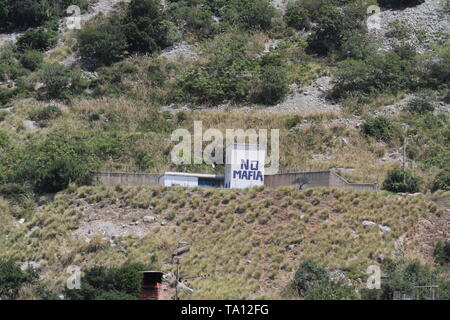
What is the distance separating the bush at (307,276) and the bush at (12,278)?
10980 millimetres

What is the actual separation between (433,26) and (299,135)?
1771 centimetres

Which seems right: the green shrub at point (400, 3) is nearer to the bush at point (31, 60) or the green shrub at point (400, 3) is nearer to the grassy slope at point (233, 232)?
the bush at point (31, 60)

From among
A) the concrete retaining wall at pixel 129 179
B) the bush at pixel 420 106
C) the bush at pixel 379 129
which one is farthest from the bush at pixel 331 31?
the concrete retaining wall at pixel 129 179

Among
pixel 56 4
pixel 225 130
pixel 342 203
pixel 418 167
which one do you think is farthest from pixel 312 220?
pixel 56 4

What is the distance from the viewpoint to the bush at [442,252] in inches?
1937

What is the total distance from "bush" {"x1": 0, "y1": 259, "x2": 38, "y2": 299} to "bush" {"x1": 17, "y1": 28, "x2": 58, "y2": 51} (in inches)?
1262

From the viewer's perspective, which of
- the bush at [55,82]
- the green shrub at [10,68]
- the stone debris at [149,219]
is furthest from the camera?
the green shrub at [10,68]

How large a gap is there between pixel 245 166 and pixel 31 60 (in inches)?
910

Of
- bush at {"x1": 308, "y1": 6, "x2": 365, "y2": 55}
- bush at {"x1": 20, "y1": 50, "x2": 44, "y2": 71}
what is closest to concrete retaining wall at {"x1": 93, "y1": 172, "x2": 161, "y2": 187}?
bush at {"x1": 20, "y1": 50, "x2": 44, "y2": 71}

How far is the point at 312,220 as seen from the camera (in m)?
52.0

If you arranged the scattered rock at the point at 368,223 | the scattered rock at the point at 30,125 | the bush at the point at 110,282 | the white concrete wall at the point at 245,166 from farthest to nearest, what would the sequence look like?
1. the scattered rock at the point at 30,125
2. the white concrete wall at the point at 245,166
3. the scattered rock at the point at 368,223
4. the bush at the point at 110,282

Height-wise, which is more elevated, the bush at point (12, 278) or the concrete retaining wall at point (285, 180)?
the concrete retaining wall at point (285, 180)

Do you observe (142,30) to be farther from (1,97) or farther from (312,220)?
(312,220)

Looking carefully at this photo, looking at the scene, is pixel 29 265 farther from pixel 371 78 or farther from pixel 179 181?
pixel 371 78
